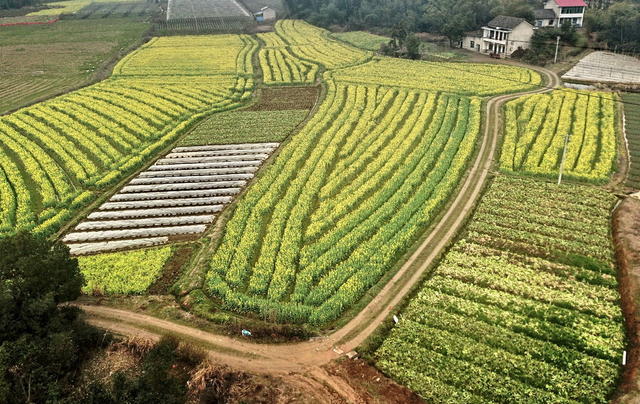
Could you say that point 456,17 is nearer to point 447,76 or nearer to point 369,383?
point 447,76

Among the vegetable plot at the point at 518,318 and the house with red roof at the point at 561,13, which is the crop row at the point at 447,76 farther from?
the vegetable plot at the point at 518,318

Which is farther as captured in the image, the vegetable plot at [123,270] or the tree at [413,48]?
the tree at [413,48]

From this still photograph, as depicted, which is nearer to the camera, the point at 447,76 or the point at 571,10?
the point at 447,76

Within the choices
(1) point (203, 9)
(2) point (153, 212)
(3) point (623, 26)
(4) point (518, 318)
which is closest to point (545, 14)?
(3) point (623, 26)

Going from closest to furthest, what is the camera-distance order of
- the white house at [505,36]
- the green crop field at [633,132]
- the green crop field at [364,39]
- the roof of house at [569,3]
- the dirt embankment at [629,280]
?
the dirt embankment at [629,280], the green crop field at [633,132], the white house at [505,36], the roof of house at [569,3], the green crop field at [364,39]

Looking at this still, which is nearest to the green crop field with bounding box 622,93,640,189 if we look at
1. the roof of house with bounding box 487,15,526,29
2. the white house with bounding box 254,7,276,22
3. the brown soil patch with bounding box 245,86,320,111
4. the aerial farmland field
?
the aerial farmland field

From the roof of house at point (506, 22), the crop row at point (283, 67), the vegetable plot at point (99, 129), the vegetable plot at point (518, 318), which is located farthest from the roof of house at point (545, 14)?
the vegetable plot at point (518, 318)
